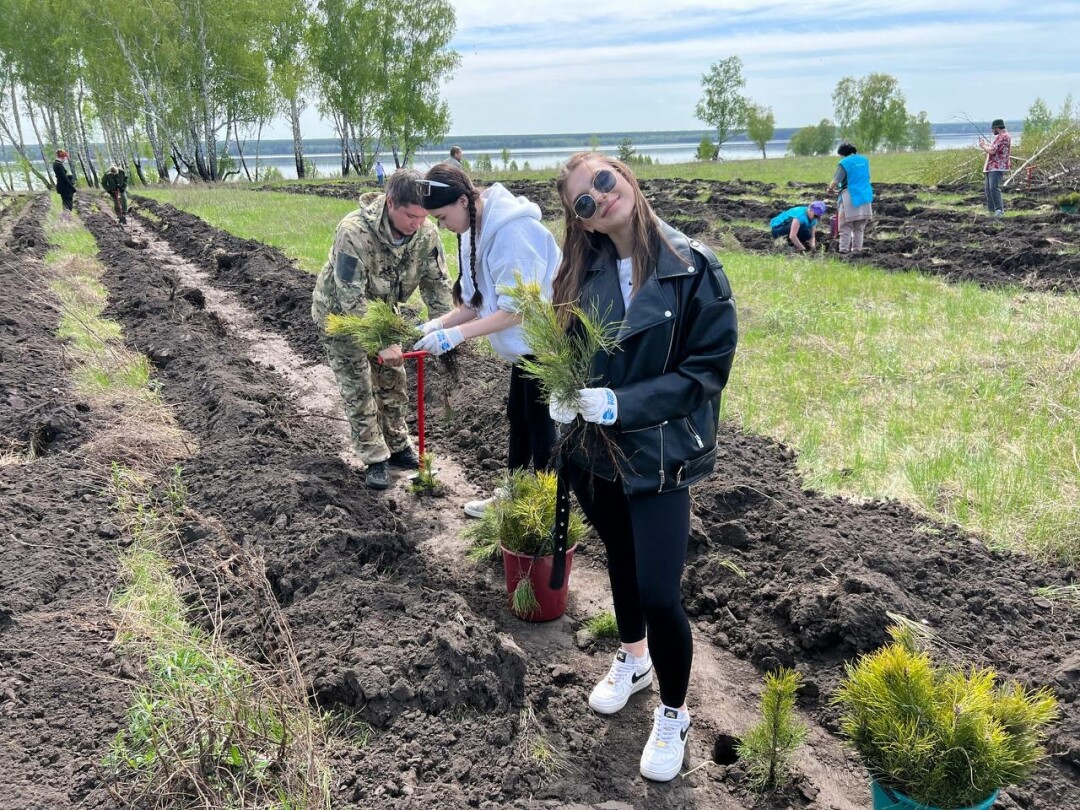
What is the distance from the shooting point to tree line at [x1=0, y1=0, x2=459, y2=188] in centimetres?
4075

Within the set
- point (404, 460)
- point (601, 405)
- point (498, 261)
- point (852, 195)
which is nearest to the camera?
point (601, 405)

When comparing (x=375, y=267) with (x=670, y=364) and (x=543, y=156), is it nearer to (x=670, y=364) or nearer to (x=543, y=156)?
(x=670, y=364)

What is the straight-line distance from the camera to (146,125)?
44.5 metres

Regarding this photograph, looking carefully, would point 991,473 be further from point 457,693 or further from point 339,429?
point 339,429

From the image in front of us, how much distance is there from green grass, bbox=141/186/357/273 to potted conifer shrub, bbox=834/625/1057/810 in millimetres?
9503

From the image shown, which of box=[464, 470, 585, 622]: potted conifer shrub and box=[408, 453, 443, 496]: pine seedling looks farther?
box=[408, 453, 443, 496]: pine seedling

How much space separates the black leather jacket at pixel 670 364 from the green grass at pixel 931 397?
2.51 meters

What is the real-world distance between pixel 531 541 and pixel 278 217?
18302mm

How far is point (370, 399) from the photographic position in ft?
17.3

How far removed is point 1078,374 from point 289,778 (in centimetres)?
616

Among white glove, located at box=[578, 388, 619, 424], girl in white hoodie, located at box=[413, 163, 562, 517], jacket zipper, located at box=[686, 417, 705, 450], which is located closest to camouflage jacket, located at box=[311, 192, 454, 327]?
girl in white hoodie, located at box=[413, 163, 562, 517]

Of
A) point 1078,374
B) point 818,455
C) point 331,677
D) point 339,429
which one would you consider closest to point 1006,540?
point 818,455

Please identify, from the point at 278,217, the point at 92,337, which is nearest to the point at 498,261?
the point at 92,337

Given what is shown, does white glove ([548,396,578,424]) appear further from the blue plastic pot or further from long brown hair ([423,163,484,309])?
long brown hair ([423,163,484,309])
